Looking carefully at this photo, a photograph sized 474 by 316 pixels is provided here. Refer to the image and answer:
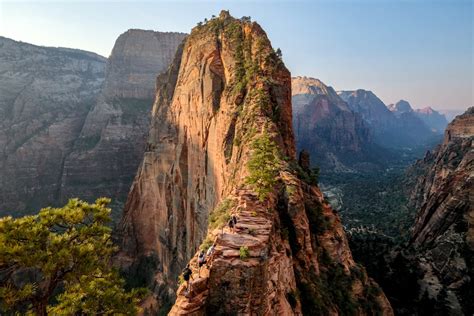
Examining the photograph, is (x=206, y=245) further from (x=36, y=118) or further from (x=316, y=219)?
(x=36, y=118)

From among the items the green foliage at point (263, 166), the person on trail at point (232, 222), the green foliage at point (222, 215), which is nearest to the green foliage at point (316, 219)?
the green foliage at point (263, 166)

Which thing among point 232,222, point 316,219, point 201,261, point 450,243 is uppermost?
point 232,222

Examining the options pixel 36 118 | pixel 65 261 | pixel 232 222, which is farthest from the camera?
pixel 36 118

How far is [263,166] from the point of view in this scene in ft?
73.8

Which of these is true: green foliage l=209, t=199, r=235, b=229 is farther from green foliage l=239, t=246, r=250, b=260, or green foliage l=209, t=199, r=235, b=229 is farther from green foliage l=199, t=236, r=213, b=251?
green foliage l=239, t=246, r=250, b=260

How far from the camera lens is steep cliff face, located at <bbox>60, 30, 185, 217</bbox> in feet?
351

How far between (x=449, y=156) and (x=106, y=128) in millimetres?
97719

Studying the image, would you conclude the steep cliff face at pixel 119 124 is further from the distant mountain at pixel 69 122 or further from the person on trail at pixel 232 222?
the person on trail at pixel 232 222

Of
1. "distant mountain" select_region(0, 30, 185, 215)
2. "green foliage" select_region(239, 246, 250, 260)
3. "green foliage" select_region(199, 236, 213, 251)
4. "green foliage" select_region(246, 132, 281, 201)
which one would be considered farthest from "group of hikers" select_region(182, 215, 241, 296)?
"distant mountain" select_region(0, 30, 185, 215)

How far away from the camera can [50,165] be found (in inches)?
4353

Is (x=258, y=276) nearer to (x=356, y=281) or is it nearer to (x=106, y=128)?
(x=356, y=281)

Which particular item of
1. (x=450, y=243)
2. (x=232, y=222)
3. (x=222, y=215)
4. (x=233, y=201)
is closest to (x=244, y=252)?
(x=232, y=222)

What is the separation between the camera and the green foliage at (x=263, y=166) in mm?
20156

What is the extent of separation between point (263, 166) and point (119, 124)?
10173cm
